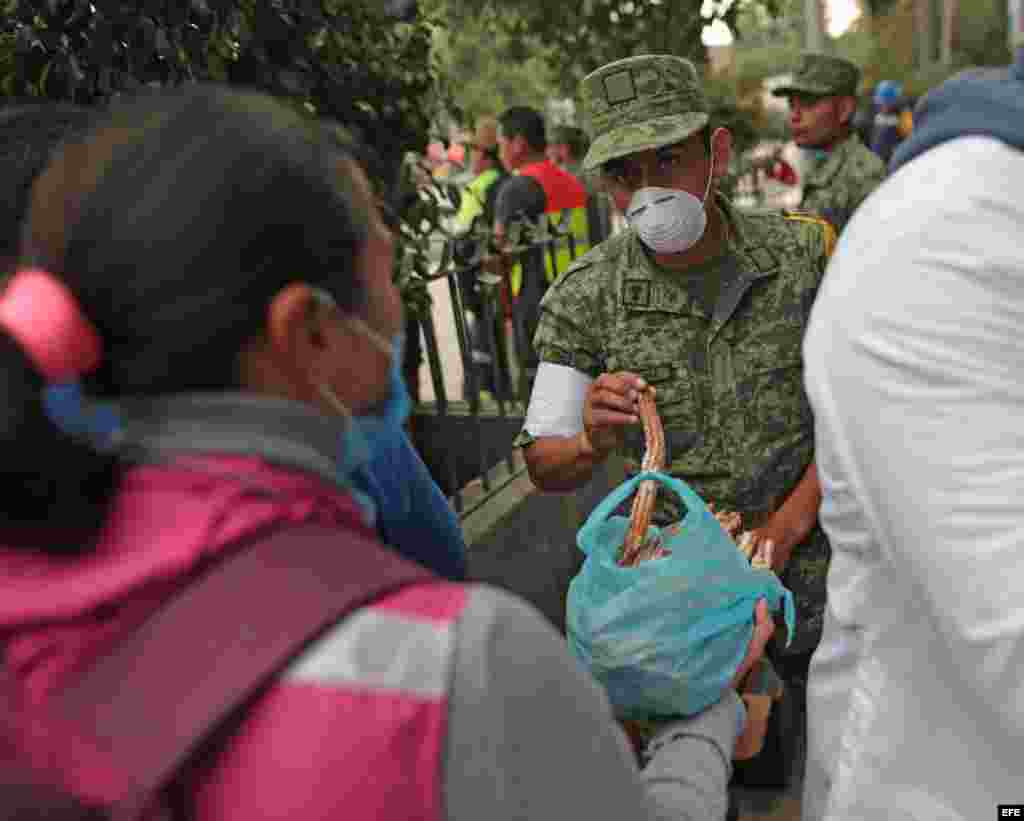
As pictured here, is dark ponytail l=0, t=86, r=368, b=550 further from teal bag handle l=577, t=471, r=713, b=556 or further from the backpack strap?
teal bag handle l=577, t=471, r=713, b=556

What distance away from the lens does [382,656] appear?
886 millimetres

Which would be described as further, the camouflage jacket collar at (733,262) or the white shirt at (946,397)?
the camouflage jacket collar at (733,262)

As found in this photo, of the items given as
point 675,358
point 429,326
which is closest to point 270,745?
point 675,358

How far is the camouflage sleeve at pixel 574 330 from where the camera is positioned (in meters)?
2.40

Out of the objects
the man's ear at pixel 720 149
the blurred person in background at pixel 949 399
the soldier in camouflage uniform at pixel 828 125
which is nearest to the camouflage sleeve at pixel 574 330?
the man's ear at pixel 720 149

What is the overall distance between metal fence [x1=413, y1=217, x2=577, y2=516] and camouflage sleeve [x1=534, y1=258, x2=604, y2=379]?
1.33 meters

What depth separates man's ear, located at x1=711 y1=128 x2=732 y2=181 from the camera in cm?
250

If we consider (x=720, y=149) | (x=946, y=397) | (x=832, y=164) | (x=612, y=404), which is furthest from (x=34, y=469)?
(x=832, y=164)

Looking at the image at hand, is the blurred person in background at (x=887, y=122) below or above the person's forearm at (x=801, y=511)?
below

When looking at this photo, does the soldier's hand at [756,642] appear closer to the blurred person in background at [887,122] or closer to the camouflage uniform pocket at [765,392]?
the camouflage uniform pocket at [765,392]

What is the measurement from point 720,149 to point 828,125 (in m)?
4.05

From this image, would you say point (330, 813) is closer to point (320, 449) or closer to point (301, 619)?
point (301, 619)

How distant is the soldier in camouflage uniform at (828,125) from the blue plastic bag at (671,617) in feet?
14.4

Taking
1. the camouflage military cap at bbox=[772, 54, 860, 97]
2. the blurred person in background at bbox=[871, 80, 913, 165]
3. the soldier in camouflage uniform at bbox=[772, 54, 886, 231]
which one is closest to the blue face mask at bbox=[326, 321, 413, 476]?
the soldier in camouflage uniform at bbox=[772, 54, 886, 231]
